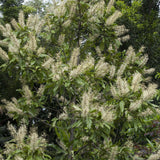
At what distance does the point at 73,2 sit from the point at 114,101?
1750 mm

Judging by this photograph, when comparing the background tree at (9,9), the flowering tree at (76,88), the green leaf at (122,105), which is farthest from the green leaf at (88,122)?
the background tree at (9,9)

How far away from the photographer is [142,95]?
7.63ft

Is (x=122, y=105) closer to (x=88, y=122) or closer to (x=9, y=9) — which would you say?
(x=88, y=122)

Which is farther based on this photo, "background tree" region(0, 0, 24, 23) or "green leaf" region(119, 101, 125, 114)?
"background tree" region(0, 0, 24, 23)

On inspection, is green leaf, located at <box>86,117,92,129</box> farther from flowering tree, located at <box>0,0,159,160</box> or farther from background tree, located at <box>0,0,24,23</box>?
background tree, located at <box>0,0,24,23</box>

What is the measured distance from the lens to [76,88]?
2.83 metres

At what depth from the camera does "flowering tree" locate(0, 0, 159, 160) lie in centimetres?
230

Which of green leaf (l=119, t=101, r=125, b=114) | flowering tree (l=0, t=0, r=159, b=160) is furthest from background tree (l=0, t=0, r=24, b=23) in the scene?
green leaf (l=119, t=101, r=125, b=114)

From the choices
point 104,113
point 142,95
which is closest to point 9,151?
point 104,113

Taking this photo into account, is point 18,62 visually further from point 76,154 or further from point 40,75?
point 76,154

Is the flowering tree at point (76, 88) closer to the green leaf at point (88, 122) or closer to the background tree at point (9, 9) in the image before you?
the green leaf at point (88, 122)

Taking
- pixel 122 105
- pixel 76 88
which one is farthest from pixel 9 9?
pixel 122 105

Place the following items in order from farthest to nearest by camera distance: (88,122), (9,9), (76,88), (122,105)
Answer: (9,9)
(76,88)
(122,105)
(88,122)

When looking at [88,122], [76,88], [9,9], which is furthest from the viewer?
[9,9]
